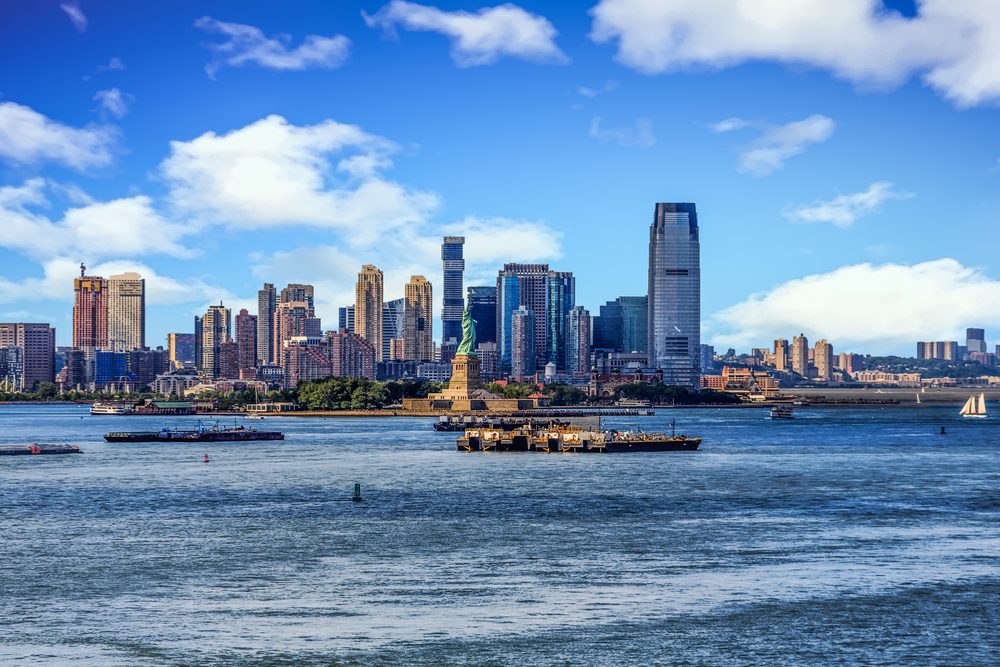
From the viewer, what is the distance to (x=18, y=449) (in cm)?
13062

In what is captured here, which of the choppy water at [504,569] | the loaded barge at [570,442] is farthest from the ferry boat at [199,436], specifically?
the choppy water at [504,569]

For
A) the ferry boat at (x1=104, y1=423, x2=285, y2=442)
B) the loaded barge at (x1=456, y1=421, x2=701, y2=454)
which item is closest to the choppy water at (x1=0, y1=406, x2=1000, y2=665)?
the loaded barge at (x1=456, y1=421, x2=701, y2=454)

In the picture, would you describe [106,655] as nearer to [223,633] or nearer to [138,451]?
[223,633]

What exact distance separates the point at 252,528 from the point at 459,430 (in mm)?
123147

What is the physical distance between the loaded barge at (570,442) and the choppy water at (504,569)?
31.3m

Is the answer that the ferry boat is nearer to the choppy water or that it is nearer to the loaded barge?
the loaded barge

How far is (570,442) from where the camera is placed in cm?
13050

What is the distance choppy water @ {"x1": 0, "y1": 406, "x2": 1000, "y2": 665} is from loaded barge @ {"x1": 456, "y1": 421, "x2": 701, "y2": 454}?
3127 centimetres

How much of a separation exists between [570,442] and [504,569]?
80.0 m

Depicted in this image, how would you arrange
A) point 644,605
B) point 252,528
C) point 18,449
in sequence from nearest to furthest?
point 644,605, point 252,528, point 18,449

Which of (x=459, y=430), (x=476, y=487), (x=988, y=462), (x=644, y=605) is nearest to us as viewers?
(x=644, y=605)

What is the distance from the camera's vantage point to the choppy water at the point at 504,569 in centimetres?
3850

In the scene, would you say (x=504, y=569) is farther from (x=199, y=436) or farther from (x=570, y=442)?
(x=199, y=436)

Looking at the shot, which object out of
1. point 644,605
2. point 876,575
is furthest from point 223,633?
point 876,575
